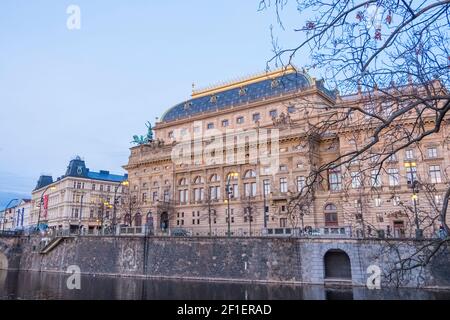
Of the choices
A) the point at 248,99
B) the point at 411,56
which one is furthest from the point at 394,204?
the point at 411,56

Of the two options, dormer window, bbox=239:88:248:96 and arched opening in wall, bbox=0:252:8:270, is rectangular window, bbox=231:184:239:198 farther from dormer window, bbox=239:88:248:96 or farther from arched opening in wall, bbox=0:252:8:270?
arched opening in wall, bbox=0:252:8:270

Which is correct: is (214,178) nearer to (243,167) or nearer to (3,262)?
(243,167)

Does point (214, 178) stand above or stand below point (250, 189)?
above

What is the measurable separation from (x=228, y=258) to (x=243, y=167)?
23.0 meters

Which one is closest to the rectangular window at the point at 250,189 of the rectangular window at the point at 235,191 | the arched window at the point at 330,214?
the rectangular window at the point at 235,191

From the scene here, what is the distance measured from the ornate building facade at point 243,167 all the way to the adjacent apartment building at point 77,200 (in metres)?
22.3

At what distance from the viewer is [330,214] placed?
54906 mm

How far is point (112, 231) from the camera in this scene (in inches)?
2256

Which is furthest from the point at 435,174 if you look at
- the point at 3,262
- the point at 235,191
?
the point at 3,262

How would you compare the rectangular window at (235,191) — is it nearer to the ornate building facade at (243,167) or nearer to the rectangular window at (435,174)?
the ornate building facade at (243,167)

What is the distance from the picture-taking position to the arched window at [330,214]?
54.4 meters
